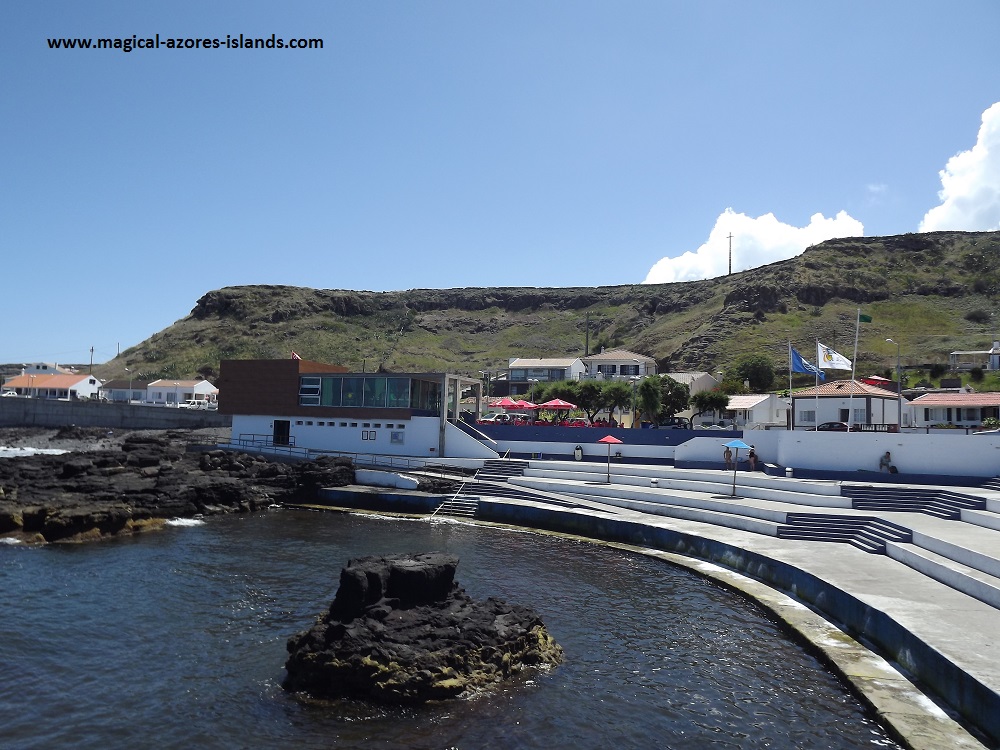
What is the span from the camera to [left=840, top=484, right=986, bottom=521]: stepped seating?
2491cm

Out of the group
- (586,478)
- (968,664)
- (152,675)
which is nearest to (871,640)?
(968,664)

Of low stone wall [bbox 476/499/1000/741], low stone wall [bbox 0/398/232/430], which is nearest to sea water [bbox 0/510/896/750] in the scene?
low stone wall [bbox 476/499/1000/741]

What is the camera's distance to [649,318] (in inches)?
5138

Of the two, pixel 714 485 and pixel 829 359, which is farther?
pixel 714 485

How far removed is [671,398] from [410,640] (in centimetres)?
4211

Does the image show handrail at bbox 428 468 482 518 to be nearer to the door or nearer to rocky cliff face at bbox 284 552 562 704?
the door

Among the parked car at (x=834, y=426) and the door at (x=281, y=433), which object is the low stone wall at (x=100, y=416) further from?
the parked car at (x=834, y=426)

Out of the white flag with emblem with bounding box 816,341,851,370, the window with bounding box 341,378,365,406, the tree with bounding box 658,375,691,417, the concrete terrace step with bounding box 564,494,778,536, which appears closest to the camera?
the concrete terrace step with bounding box 564,494,778,536

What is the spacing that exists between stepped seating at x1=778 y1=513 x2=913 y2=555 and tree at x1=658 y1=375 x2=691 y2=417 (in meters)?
27.6

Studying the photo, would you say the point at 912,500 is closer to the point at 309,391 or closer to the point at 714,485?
the point at 714,485

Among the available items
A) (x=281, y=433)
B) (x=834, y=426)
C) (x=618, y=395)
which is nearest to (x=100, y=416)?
(x=281, y=433)

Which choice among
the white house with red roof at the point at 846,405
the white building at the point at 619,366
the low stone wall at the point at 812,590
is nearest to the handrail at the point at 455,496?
the low stone wall at the point at 812,590

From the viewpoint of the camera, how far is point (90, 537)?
26406mm

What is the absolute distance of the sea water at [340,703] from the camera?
37.8 ft
